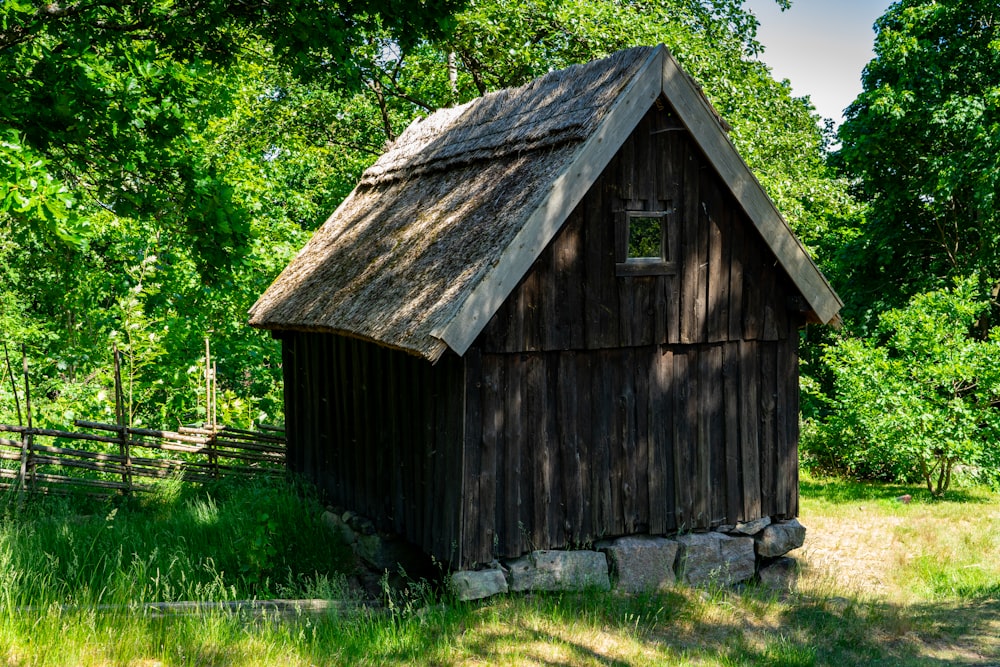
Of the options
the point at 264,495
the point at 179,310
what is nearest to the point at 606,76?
the point at 264,495

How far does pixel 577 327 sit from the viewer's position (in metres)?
7.59

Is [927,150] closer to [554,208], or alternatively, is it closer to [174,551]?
[554,208]

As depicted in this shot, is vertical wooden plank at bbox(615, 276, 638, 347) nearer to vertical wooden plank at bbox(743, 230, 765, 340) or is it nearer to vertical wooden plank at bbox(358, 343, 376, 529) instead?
vertical wooden plank at bbox(743, 230, 765, 340)

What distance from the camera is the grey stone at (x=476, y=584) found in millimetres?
7059

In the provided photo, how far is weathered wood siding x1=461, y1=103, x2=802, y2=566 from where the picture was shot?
289 inches

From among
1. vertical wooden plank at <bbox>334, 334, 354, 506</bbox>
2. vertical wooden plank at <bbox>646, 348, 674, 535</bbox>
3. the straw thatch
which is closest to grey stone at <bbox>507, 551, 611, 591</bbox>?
vertical wooden plank at <bbox>646, 348, 674, 535</bbox>

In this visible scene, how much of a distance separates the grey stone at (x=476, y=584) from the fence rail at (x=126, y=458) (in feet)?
17.8

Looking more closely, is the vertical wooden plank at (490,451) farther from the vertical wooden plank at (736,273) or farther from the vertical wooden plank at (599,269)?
the vertical wooden plank at (736,273)

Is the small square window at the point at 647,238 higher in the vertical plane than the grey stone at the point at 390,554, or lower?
Result: higher

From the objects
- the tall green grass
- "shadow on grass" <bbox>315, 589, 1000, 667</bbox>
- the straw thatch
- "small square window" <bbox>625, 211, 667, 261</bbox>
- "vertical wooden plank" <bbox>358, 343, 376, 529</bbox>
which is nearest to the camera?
"shadow on grass" <bbox>315, 589, 1000, 667</bbox>

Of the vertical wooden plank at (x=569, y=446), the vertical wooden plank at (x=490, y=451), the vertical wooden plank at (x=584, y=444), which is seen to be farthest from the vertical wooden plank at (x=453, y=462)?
the vertical wooden plank at (x=584, y=444)

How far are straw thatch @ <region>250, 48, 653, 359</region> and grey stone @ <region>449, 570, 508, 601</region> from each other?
196 centimetres

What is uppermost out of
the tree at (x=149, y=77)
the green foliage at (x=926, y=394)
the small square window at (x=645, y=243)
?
the tree at (x=149, y=77)

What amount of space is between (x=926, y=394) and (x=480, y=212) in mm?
8760
